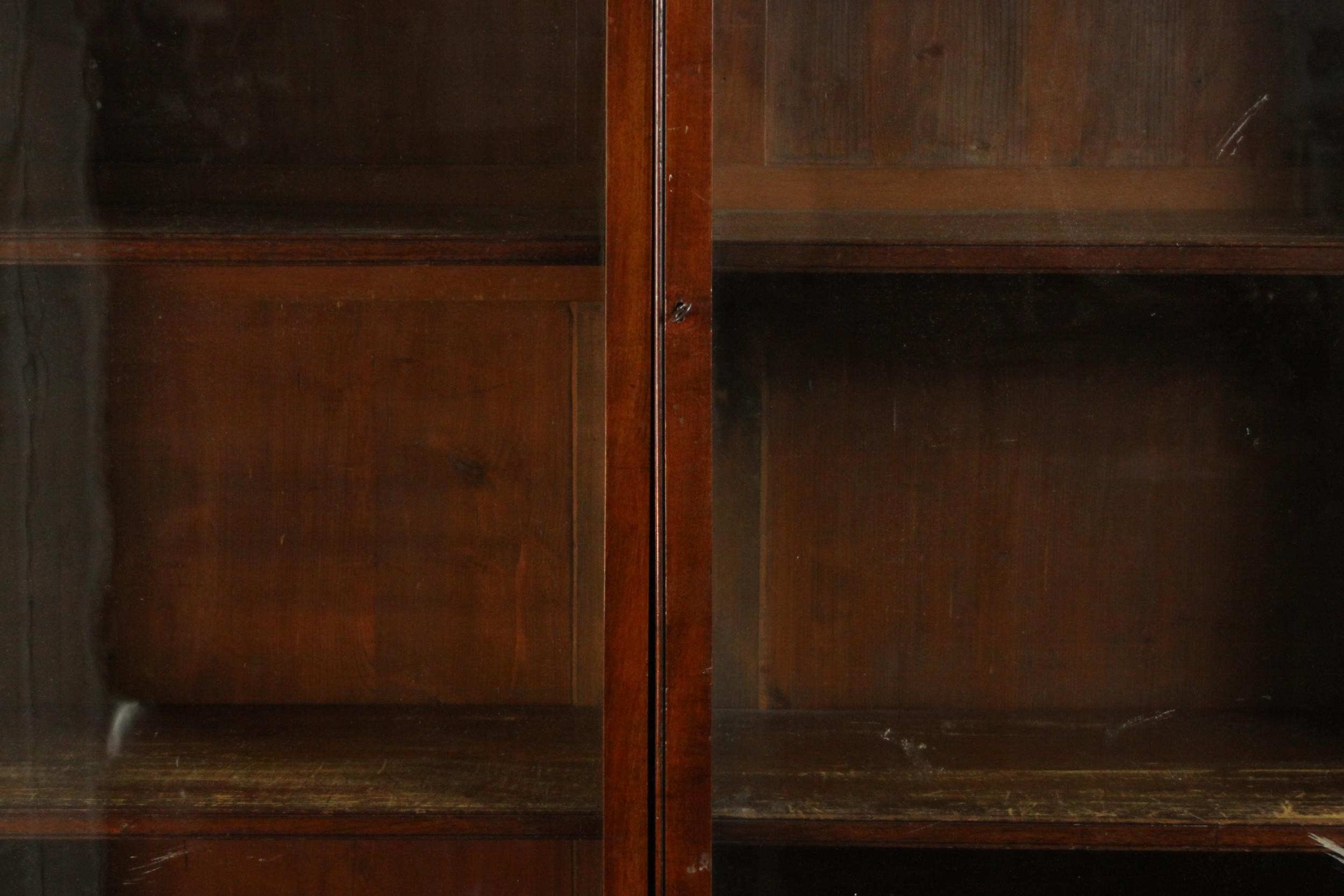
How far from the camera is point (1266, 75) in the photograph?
0.62m

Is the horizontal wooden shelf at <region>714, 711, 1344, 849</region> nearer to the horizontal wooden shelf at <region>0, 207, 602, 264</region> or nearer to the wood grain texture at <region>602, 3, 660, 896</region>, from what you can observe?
the wood grain texture at <region>602, 3, 660, 896</region>

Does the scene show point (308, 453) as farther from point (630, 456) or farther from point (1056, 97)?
point (1056, 97)

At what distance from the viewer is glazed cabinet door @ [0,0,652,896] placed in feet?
1.96

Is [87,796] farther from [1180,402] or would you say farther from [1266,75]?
[1266,75]

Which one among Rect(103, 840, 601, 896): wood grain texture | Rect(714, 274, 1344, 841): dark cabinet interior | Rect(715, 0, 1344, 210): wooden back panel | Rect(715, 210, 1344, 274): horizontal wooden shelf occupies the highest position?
Rect(715, 0, 1344, 210): wooden back panel

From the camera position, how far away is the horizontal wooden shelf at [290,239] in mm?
597

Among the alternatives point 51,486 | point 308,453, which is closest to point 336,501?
point 308,453

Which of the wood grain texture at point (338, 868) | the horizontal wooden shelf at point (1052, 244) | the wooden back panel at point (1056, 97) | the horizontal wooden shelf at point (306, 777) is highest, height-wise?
the wooden back panel at point (1056, 97)

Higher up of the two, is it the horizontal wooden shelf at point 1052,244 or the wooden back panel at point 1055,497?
the horizontal wooden shelf at point 1052,244

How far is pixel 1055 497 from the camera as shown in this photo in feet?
2.03

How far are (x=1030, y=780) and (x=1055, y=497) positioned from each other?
15 cm

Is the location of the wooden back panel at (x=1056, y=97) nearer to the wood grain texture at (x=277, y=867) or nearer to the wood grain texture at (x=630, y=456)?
the wood grain texture at (x=630, y=456)

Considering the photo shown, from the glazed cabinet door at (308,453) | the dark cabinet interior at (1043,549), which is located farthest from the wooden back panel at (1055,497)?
the glazed cabinet door at (308,453)

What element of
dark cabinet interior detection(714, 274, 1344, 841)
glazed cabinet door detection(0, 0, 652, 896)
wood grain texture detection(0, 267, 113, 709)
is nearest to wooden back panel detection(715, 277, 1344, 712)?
dark cabinet interior detection(714, 274, 1344, 841)
